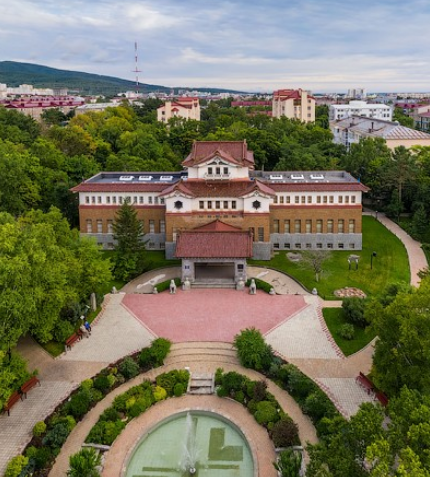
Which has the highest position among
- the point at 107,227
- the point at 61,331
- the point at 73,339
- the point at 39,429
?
the point at 107,227

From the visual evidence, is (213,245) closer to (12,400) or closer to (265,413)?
(265,413)

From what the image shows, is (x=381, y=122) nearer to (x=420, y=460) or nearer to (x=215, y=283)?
(x=215, y=283)

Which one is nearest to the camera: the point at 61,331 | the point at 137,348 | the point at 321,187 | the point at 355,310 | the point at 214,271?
the point at 61,331

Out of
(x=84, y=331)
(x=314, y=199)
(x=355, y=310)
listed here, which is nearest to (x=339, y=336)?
(x=355, y=310)

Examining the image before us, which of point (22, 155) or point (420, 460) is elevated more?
point (22, 155)

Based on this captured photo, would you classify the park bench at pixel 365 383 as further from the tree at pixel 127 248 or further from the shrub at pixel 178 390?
the tree at pixel 127 248

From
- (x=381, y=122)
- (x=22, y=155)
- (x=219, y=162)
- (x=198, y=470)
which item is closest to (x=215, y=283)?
(x=219, y=162)
